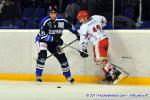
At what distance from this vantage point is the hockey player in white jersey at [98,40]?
33.2ft

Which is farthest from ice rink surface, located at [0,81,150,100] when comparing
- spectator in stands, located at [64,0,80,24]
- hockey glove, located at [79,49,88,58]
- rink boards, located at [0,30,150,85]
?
spectator in stands, located at [64,0,80,24]

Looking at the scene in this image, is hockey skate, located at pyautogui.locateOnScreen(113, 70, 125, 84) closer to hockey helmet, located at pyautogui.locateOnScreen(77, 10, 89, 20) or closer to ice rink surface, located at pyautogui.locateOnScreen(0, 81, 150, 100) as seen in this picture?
hockey helmet, located at pyautogui.locateOnScreen(77, 10, 89, 20)

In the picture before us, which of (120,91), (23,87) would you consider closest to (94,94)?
(120,91)

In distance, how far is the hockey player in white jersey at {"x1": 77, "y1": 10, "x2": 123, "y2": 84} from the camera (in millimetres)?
10117

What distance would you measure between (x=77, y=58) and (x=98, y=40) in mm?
672

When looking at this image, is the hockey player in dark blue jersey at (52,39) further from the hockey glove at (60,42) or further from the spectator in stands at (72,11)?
the spectator in stands at (72,11)

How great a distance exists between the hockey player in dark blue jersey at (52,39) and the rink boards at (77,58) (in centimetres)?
39

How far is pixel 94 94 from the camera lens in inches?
274

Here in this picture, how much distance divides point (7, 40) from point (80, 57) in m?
1.39

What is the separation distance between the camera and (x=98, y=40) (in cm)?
1018

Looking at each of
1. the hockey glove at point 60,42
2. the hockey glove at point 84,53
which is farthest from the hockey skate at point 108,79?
the hockey glove at point 60,42

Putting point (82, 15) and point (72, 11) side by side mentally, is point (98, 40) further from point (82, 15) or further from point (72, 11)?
point (72, 11)

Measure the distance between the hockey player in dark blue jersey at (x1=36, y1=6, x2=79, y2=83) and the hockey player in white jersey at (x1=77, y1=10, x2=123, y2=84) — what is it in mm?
232

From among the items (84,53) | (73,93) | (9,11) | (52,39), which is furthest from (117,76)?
(73,93)
